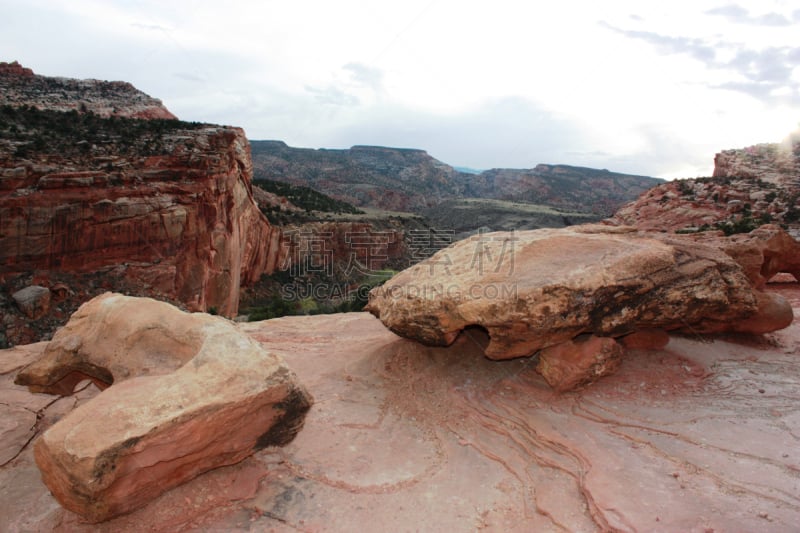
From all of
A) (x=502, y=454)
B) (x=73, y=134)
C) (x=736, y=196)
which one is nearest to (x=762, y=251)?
(x=502, y=454)

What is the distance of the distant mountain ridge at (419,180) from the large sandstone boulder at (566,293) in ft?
219

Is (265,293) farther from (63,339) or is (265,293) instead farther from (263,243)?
(63,339)

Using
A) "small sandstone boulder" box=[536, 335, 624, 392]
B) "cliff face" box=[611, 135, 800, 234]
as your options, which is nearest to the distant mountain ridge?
→ "cliff face" box=[611, 135, 800, 234]

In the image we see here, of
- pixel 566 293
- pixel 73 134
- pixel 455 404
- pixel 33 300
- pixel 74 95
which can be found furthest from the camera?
pixel 74 95

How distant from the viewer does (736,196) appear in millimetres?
28766

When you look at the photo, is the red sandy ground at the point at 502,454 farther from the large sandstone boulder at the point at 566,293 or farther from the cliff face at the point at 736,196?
the cliff face at the point at 736,196

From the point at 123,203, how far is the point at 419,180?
102235mm

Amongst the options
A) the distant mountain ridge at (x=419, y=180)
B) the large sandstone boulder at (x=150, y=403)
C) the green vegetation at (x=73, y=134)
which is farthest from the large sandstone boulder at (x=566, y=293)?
the distant mountain ridge at (x=419, y=180)

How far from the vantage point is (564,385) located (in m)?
6.38

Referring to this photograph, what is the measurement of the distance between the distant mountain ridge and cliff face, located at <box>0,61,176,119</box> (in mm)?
35063

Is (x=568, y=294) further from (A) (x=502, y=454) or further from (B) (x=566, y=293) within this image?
(A) (x=502, y=454)

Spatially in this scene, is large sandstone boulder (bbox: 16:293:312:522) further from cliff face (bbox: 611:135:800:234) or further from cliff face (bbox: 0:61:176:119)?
cliff face (bbox: 611:135:800:234)

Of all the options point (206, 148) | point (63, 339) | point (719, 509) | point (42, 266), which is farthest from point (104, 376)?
point (206, 148)

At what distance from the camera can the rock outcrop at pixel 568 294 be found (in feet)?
20.0
